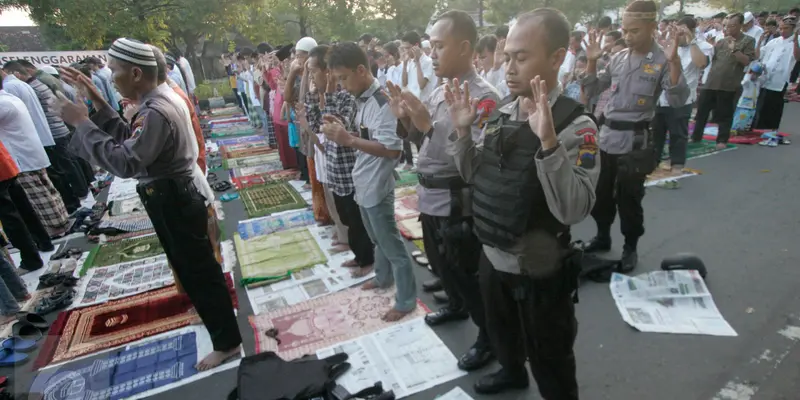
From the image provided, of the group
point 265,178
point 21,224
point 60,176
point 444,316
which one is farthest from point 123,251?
point 444,316

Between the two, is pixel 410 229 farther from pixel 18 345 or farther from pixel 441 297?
pixel 18 345

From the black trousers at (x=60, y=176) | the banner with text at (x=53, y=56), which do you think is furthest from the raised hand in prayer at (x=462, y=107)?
the banner with text at (x=53, y=56)

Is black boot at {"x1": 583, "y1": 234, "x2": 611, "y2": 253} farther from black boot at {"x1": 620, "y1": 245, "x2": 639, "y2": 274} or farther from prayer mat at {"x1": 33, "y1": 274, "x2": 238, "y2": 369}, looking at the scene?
prayer mat at {"x1": 33, "y1": 274, "x2": 238, "y2": 369}

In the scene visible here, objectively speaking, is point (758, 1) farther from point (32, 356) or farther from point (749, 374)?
point (32, 356)

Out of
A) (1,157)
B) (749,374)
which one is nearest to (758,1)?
(749,374)

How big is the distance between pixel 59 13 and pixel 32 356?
14.8 metres

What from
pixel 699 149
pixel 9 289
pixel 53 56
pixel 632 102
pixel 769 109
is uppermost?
pixel 53 56

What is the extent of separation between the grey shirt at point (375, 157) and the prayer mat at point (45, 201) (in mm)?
4296

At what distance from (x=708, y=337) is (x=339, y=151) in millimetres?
2811

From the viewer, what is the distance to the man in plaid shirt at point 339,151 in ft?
11.1

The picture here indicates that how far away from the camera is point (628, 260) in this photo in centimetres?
359

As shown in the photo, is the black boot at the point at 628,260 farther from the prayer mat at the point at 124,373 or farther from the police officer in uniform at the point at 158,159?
the prayer mat at the point at 124,373

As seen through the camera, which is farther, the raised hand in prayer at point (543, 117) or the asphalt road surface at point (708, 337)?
the asphalt road surface at point (708, 337)

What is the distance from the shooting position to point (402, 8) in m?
33.4
